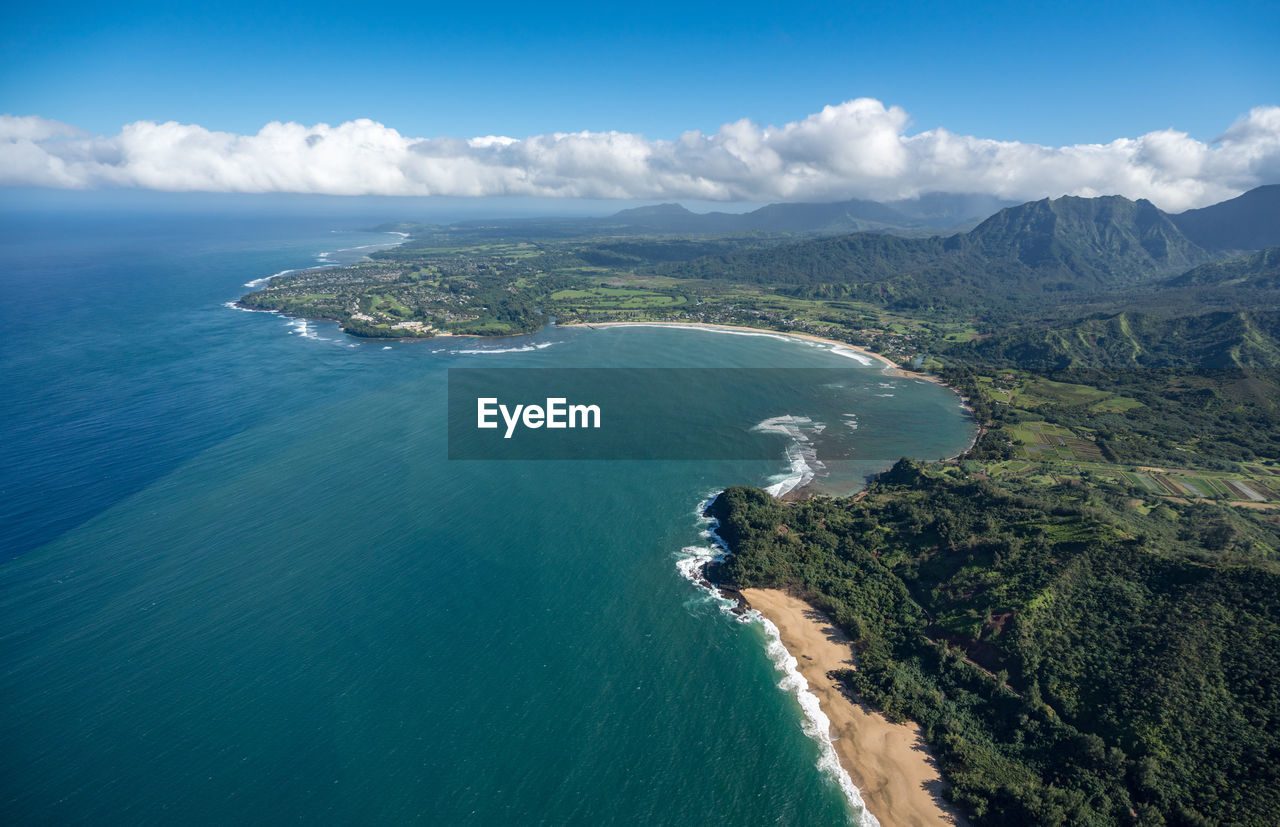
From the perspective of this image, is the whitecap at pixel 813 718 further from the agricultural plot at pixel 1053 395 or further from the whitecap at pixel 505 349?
the whitecap at pixel 505 349

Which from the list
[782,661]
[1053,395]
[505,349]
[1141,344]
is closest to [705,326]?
[505,349]

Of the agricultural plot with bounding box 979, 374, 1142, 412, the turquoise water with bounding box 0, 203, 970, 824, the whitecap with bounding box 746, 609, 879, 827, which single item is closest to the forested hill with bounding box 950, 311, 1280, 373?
the agricultural plot with bounding box 979, 374, 1142, 412

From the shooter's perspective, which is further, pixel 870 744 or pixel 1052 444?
pixel 1052 444

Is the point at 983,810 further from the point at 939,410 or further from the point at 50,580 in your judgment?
the point at 939,410

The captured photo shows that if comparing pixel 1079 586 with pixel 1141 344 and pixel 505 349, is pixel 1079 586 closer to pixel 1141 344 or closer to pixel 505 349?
pixel 505 349

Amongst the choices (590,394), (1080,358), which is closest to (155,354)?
(590,394)

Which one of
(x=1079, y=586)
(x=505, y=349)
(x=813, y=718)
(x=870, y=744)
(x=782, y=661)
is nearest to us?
(x=870, y=744)

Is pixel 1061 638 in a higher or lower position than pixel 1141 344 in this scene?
lower

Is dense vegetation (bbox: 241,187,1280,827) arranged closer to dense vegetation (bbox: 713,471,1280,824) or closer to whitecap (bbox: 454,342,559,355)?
dense vegetation (bbox: 713,471,1280,824)
